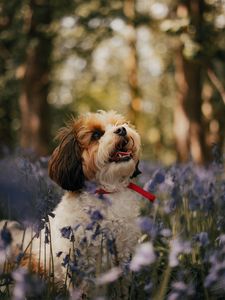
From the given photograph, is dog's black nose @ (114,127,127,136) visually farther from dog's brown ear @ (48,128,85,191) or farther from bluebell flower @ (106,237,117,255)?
bluebell flower @ (106,237,117,255)

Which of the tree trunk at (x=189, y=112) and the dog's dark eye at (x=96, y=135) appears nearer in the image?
the dog's dark eye at (x=96, y=135)

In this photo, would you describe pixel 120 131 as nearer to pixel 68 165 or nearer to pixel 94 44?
pixel 68 165

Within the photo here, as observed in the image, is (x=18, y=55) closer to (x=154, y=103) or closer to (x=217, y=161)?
(x=217, y=161)

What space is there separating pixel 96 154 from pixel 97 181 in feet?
0.69

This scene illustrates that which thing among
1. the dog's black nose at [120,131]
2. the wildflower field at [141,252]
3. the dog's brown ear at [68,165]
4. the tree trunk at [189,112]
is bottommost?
the wildflower field at [141,252]

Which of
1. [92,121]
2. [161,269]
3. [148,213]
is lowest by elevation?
[161,269]

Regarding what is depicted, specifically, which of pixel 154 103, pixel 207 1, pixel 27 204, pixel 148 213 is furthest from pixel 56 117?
pixel 27 204

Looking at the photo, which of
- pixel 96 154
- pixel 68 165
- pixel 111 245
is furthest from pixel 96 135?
pixel 111 245

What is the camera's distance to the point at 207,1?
518 inches

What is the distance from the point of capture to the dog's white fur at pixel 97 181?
3773mm

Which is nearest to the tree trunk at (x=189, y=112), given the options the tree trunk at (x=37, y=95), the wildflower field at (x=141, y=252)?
the tree trunk at (x=37, y=95)

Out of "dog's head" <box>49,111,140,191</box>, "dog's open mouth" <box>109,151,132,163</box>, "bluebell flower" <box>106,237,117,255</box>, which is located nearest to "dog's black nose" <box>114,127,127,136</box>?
"dog's head" <box>49,111,140,191</box>

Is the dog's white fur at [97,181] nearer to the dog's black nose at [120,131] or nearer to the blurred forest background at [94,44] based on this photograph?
the dog's black nose at [120,131]

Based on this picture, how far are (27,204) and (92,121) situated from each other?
1008 mm
